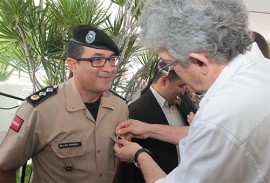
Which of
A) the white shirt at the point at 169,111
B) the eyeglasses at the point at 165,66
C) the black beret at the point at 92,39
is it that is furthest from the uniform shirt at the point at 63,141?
the eyeglasses at the point at 165,66

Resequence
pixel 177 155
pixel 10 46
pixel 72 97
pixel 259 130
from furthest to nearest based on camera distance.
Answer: pixel 10 46, pixel 177 155, pixel 72 97, pixel 259 130

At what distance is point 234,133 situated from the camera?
83 centimetres

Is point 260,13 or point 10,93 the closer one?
point 260,13

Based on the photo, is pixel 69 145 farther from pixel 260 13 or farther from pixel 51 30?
pixel 260 13

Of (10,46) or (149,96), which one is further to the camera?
(10,46)

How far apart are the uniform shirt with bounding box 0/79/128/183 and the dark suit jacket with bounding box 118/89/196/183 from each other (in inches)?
5.0

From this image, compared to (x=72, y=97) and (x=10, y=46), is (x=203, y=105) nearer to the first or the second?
(x=72, y=97)

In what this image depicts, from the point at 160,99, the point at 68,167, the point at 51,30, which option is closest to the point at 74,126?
the point at 68,167

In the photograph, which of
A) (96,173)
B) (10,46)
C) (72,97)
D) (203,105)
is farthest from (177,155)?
(10,46)

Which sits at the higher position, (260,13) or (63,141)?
(260,13)

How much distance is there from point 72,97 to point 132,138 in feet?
1.55

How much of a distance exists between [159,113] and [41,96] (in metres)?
0.78

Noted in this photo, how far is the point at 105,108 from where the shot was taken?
1886mm

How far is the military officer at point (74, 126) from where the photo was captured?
5.24 feet
